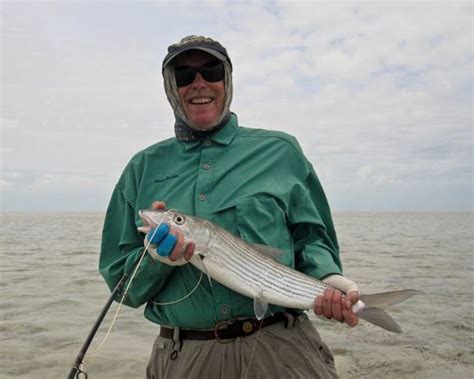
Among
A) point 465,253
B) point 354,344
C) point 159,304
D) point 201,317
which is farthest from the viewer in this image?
point 465,253

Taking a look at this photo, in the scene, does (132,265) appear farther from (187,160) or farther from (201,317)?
(187,160)

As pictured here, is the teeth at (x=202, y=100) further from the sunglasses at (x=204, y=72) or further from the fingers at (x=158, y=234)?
the fingers at (x=158, y=234)

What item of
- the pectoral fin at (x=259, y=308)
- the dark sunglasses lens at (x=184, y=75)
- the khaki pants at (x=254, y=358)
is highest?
the dark sunglasses lens at (x=184, y=75)

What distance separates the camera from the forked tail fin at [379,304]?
11.5 feet

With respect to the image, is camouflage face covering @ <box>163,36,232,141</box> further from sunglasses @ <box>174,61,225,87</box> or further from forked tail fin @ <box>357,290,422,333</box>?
forked tail fin @ <box>357,290,422,333</box>

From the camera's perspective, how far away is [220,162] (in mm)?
4059

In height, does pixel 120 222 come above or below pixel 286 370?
above

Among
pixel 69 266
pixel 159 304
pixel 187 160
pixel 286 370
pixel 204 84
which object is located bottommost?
pixel 69 266

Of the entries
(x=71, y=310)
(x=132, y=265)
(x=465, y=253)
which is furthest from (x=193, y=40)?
(x=465, y=253)

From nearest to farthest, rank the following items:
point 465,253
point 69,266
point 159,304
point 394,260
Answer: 1. point 159,304
2. point 69,266
3. point 394,260
4. point 465,253

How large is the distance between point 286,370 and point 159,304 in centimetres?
105

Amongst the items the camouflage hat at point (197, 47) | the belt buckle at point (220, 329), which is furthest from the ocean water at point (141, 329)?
the camouflage hat at point (197, 47)

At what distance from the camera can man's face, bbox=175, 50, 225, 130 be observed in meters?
4.25

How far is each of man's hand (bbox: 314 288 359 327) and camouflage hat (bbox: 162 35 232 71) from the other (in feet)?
6.93
